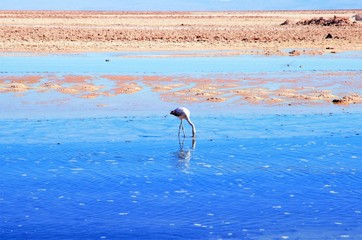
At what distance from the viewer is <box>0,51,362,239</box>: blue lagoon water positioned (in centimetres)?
857

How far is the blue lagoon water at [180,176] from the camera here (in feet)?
28.1

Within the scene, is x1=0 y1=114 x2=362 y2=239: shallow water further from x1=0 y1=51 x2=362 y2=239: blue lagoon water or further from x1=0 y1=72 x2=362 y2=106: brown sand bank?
x1=0 y1=72 x2=362 y2=106: brown sand bank

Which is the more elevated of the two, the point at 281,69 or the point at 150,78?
the point at 281,69

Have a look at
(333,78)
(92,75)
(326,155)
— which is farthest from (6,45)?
(326,155)

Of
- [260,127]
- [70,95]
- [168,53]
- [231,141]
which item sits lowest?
[231,141]

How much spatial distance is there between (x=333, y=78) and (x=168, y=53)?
1215 cm

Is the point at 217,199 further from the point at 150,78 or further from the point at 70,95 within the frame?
the point at 150,78

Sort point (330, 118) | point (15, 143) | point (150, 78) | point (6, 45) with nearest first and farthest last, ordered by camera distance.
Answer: point (15, 143), point (330, 118), point (150, 78), point (6, 45)

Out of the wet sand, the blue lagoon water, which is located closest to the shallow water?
the blue lagoon water

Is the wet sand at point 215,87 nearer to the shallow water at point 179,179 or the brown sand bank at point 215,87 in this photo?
the brown sand bank at point 215,87

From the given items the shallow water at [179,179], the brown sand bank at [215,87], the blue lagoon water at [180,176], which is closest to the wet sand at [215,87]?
the brown sand bank at [215,87]

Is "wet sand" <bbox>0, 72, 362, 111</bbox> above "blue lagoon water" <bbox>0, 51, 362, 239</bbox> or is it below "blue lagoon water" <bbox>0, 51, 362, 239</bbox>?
above

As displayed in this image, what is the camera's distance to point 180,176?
1093cm

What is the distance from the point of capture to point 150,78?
77.4 ft
